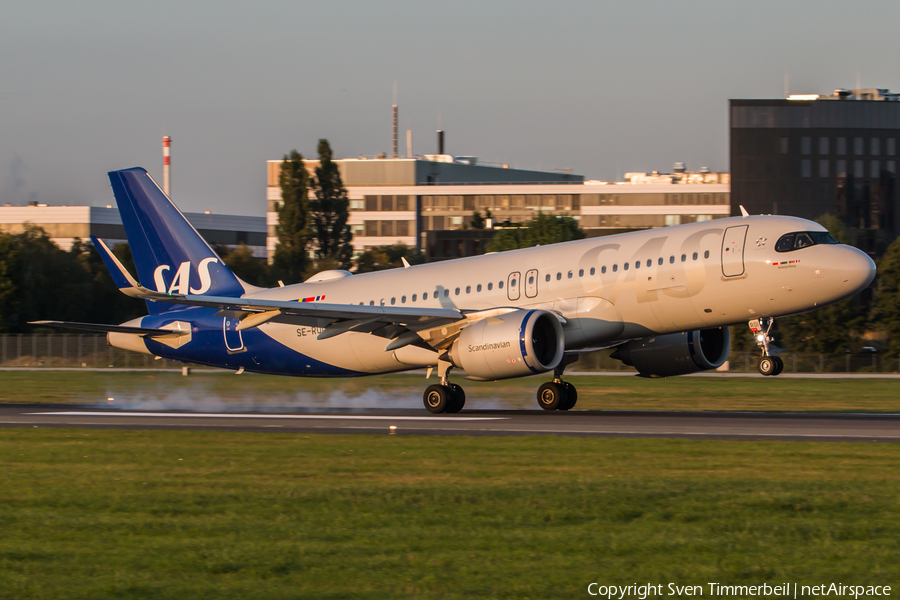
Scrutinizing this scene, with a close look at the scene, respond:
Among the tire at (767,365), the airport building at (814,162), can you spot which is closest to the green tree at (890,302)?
the airport building at (814,162)

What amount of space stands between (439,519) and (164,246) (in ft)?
78.9

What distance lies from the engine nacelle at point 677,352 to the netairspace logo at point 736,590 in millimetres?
19397

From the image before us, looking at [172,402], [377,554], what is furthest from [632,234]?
[377,554]

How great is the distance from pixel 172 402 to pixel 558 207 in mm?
119052

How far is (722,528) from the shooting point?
11023 millimetres

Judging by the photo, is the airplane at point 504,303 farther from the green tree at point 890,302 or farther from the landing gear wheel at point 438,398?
the green tree at point 890,302

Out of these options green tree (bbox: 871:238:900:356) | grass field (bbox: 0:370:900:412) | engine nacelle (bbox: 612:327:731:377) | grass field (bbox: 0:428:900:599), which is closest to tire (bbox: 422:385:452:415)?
grass field (bbox: 0:370:900:412)

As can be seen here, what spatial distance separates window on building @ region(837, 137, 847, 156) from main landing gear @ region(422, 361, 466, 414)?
92.4 meters

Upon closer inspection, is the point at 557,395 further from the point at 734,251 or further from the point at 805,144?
the point at 805,144

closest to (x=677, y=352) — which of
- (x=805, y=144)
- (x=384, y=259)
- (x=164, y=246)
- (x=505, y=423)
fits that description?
(x=505, y=423)

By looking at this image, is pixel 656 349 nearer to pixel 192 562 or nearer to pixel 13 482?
pixel 13 482

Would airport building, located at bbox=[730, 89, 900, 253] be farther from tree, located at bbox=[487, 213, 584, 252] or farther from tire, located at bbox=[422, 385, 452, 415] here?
tire, located at bbox=[422, 385, 452, 415]

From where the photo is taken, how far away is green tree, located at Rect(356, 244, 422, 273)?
337 ft

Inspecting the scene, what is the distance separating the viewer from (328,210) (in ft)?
341
